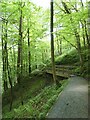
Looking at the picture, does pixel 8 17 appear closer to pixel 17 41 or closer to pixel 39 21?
pixel 17 41

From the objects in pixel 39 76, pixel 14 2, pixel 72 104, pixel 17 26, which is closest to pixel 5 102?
pixel 39 76

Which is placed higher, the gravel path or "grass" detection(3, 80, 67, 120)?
the gravel path

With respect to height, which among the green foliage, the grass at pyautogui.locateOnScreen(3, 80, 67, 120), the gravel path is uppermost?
the green foliage

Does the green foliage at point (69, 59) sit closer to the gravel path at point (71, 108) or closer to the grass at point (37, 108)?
the grass at point (37, 108)

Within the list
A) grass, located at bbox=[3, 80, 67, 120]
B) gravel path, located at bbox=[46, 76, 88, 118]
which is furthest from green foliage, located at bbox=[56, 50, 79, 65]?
gravel path, located at bbox=[46, 76, 88, 118]

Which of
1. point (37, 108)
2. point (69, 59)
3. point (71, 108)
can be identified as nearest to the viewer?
point (71, 108)

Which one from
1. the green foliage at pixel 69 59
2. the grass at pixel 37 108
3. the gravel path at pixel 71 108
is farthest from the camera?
the green foliage at pixel 69 59

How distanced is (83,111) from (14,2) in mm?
9778

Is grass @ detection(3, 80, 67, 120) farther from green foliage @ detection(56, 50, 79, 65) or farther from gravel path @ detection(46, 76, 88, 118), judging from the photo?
green foliage @ detection(56, 50, 79, 65)

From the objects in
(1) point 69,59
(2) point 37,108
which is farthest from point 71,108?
(1) point 69,59

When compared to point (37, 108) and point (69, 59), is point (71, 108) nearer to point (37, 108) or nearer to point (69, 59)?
point (37, 108)

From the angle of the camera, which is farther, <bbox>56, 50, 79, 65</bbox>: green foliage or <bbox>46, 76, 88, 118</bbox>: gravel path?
<bbox>56, 50, 79, 65</bbox>: green foliage

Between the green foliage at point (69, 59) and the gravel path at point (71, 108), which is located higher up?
the green foliage at point (69, 59)

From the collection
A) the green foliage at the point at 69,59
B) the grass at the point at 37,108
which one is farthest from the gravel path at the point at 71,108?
the green foliage at the point at 69,59
